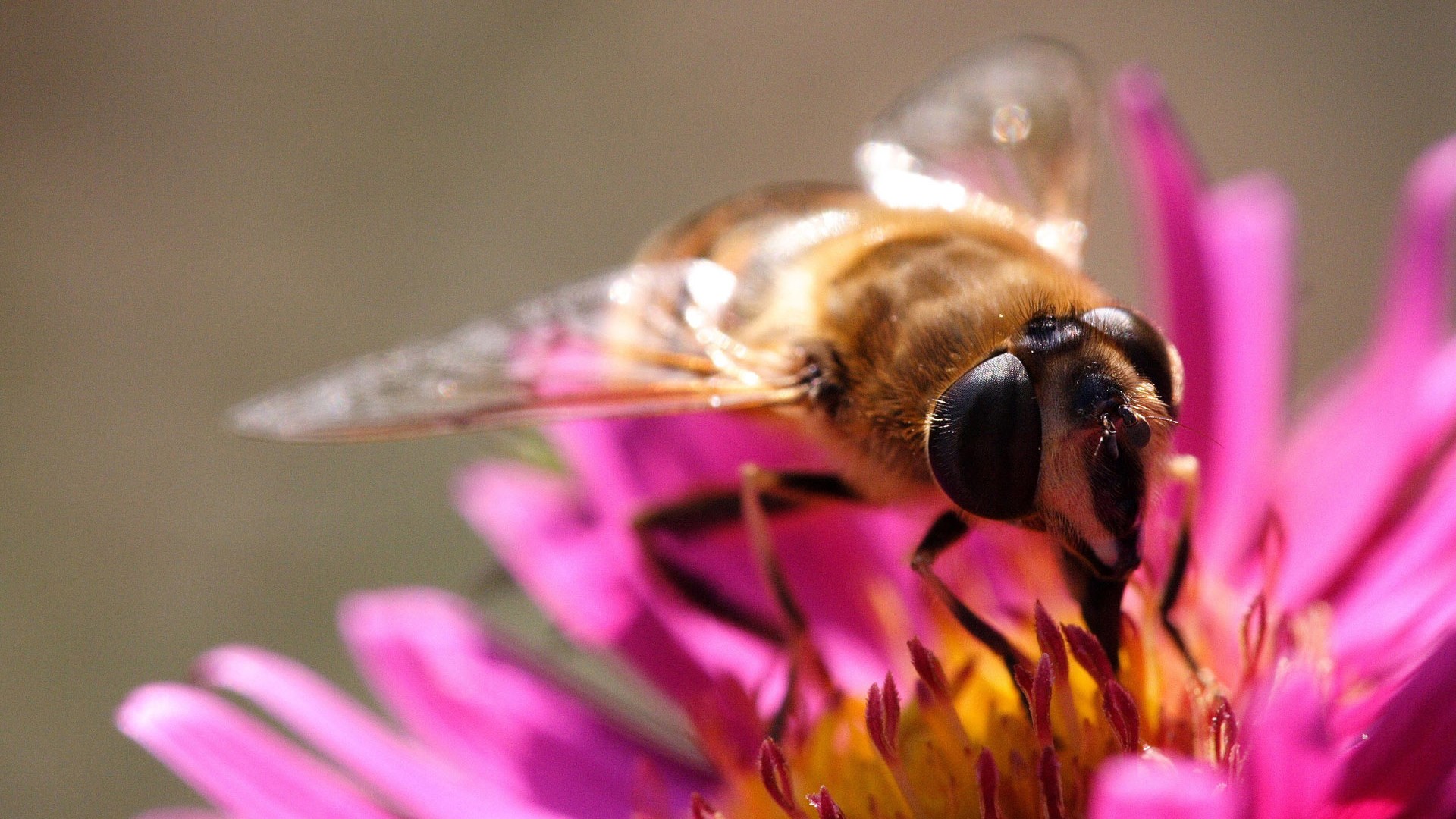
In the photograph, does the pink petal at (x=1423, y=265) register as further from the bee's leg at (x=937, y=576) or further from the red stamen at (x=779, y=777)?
the red stamen at (x=779, y=777)

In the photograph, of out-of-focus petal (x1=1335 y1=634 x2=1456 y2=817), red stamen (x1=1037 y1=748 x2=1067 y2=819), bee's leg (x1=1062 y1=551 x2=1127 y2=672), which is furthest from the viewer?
red stamen (x1=1037 y1=748 x2=1067 y2=819)

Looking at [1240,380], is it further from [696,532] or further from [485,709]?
[485,709]

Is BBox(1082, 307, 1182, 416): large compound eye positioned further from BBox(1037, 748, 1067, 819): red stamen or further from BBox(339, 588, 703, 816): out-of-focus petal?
BBox(339, 588, 703, 816): out-of-focus petal

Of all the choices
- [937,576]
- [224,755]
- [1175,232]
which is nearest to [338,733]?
[224,755]

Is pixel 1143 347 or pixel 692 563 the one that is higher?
pixel 692 563

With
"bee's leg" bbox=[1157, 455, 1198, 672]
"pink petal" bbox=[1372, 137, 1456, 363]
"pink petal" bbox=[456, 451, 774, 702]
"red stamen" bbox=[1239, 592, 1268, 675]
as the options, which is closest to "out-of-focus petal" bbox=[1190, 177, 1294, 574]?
"pink petal" bbox=[1372, 137, 1456, 363]
